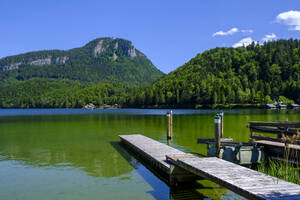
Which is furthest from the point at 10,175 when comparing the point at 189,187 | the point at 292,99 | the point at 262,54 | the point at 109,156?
the point at 262,54

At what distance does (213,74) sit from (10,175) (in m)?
167

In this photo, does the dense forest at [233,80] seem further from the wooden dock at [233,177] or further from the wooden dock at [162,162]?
the wooden dock at [233,177]

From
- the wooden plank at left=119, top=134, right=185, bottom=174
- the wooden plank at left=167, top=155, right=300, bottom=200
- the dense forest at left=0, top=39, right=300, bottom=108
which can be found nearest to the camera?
the wooden plank at left=167, top=155, right=300, bottom=200

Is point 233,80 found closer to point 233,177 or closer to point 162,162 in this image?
point 162,162

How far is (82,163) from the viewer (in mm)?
16766

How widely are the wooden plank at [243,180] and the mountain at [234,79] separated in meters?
127

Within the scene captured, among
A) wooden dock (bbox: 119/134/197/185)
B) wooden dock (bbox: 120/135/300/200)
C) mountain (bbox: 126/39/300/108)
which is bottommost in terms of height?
wooden dock (bbox: 119/134/197/185)

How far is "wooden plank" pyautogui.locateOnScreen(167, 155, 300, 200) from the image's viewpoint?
23.5 feet

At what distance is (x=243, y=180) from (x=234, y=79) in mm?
158785

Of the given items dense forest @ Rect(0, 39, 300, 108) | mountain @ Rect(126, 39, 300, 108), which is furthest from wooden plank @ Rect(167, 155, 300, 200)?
mountain @ Rect(126, 39, 300, 108)

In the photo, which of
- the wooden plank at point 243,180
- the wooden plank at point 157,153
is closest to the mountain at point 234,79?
the wooden plank at point 157,153

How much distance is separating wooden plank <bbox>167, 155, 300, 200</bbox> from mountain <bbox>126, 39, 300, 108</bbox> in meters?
127

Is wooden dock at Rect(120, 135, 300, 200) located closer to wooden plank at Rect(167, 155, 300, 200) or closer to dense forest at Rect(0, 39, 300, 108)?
wooden plank at Rect(167, 155, 300, 200)

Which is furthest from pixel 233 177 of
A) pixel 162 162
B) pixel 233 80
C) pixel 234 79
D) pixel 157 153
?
pixel 234 79
